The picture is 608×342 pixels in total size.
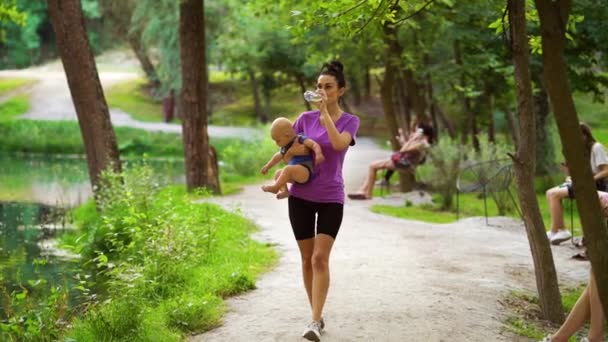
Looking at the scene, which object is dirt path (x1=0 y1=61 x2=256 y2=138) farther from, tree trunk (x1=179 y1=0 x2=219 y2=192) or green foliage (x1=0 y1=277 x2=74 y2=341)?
green foliage (x1=0 y1=277 x2=74 y2=341)

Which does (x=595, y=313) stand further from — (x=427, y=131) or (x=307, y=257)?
(x=427, y=131)

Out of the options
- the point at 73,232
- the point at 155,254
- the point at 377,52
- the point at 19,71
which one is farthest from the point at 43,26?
the point at 155,254

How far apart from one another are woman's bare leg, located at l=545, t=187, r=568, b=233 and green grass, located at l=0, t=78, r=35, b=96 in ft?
163

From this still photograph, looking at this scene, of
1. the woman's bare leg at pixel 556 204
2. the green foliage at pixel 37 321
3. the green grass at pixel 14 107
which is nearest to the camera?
the green foliage at pixel 37 321

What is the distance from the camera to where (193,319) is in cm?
772

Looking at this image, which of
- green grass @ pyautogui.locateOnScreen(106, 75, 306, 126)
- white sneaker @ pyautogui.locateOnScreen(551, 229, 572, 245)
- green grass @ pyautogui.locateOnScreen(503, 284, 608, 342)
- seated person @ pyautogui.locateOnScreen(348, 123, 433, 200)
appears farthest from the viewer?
green grass @ pyautogui.locateOnScreen(106, 75, 306, 126)

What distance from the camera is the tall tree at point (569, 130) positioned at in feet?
17.7

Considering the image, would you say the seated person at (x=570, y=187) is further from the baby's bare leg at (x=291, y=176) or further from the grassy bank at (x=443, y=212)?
the baby's bare leg at (x=291, y=176)

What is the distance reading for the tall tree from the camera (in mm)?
5406

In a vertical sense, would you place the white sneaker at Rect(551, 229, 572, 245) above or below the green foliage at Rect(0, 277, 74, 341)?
below

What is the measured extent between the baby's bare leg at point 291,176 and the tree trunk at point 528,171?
6.72 feet

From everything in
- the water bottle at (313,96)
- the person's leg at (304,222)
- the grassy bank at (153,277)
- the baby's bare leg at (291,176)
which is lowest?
the grassy bank at (153,277)

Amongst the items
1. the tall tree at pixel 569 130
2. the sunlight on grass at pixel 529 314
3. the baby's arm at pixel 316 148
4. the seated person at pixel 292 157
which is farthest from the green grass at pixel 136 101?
the tall tree at pixel 569 130

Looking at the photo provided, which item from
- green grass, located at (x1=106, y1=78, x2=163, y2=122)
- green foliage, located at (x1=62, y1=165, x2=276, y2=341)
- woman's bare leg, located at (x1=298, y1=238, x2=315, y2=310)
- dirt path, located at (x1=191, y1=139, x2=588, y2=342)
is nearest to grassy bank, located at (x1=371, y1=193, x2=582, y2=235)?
dirt path, located at (x1=191, y1=139, x2=588, y2=342)
